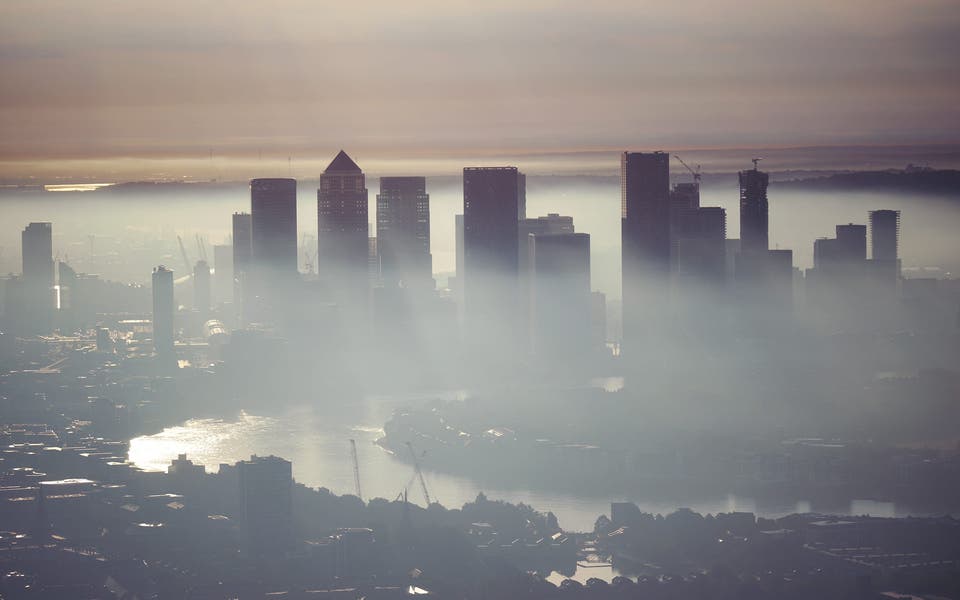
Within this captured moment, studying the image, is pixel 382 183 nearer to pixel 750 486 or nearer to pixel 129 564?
pixel 750 486

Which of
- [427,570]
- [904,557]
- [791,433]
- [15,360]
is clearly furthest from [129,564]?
[15,360]

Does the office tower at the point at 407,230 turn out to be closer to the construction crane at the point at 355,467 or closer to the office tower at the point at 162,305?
the office tower at the point at 162,305

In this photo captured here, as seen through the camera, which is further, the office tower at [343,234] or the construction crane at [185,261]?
the office tower at [343,234]

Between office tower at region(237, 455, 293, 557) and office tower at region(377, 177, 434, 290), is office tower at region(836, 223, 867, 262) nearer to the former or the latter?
office tower at region(377, 177, 434, 290)

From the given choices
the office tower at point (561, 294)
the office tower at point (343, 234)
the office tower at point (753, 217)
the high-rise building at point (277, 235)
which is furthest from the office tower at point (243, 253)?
the office tower at point (753, 217)

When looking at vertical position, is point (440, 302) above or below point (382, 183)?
below
